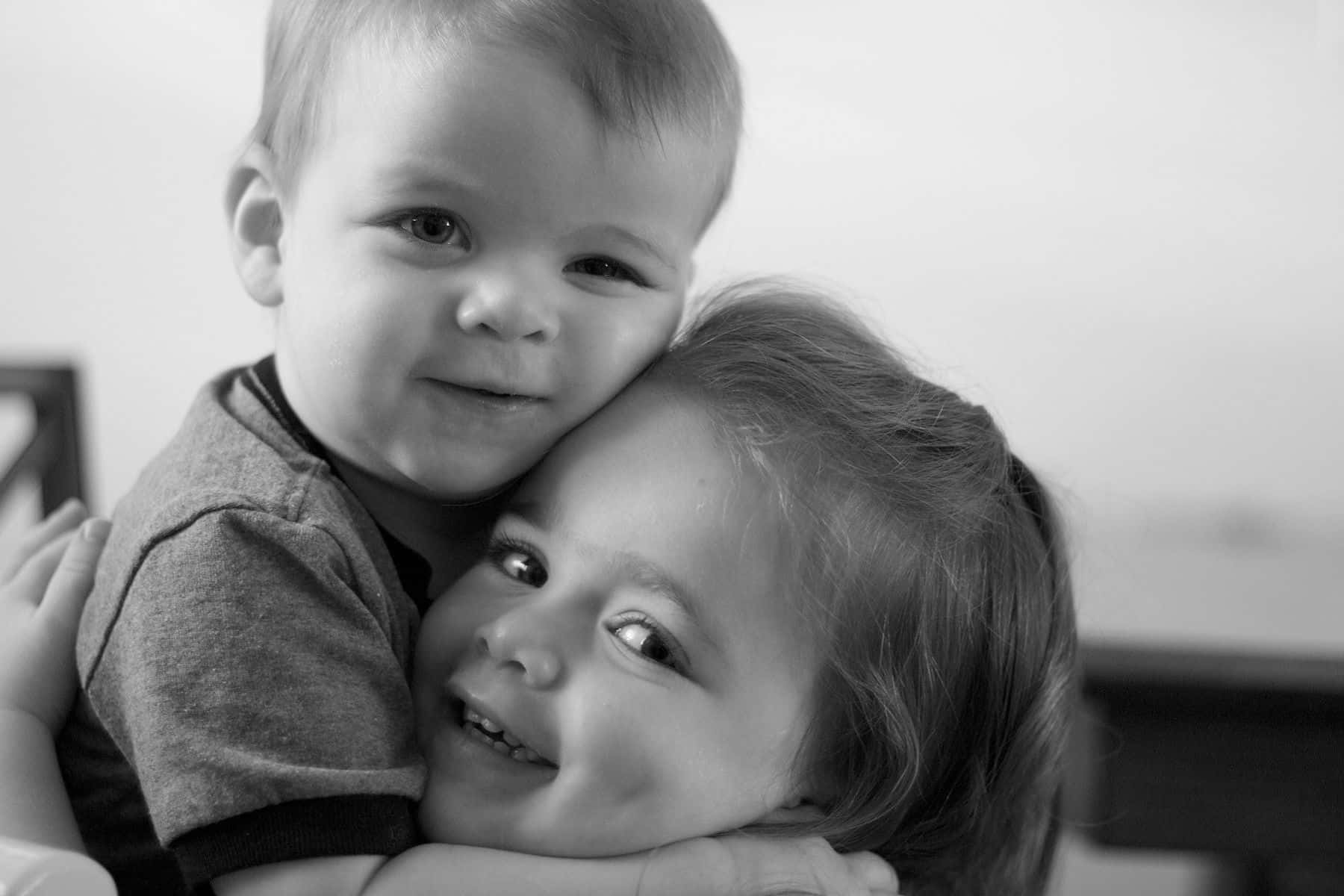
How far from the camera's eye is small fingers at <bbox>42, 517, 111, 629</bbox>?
887 mm

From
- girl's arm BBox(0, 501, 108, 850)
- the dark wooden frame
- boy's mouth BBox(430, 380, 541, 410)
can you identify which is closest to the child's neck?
boy's mouth BBox(430, 380, 541, 410)

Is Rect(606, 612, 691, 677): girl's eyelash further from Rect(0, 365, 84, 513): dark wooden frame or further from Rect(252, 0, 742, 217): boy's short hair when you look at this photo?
Rect(0, 365, 84, 513): dark wooden frame

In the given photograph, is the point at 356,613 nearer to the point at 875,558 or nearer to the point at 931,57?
the point at 875,558

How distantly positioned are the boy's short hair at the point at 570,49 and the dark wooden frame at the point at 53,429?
562 mm

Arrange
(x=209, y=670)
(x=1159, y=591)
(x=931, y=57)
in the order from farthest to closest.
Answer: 1. (x=1159, y=591)
2. (x=931, y=57)
3. (x=209, y=670)

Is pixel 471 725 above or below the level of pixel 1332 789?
above

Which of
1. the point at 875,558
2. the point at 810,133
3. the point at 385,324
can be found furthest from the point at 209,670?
the point at 810,133

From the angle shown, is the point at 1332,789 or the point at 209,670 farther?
the point at 1332,789

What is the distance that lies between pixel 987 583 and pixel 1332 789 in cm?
94

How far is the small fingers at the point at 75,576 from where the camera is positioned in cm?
89

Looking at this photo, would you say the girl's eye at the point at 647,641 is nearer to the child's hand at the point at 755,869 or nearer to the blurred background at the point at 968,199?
the child's hand at the point at 755,869

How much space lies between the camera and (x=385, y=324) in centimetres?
75

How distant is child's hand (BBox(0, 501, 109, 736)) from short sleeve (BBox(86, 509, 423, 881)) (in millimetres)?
141

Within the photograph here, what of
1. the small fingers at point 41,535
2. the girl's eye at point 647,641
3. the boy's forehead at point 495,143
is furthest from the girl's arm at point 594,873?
the small fingers at point 41,535
